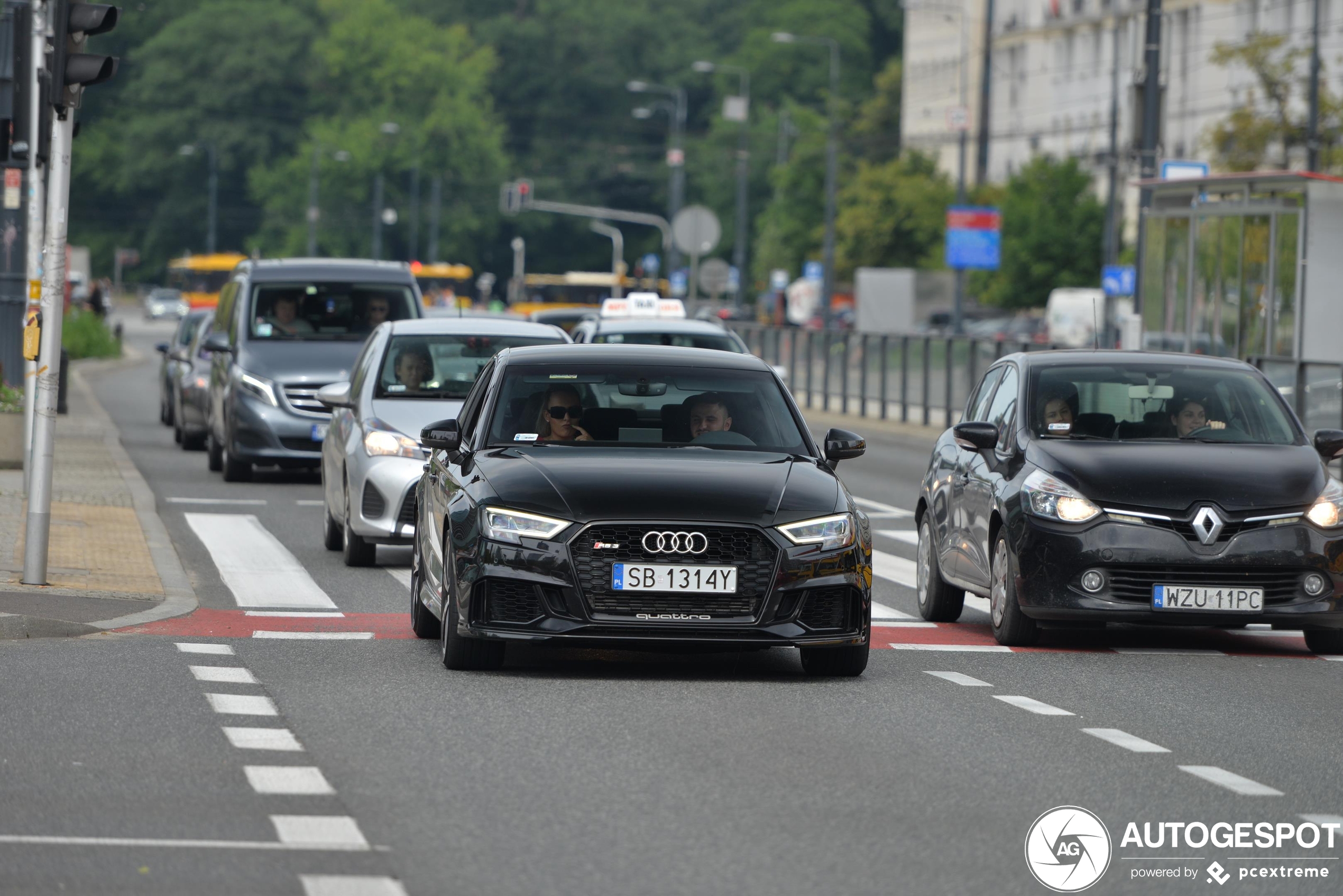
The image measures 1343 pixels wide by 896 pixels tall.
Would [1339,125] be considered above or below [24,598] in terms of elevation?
above

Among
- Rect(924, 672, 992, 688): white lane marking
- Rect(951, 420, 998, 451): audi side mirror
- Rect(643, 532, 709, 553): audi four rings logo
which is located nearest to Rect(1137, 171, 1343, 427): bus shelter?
Rect(951, 420, 998, 451): audi side mirror

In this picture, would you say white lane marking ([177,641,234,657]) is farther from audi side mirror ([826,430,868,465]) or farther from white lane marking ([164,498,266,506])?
white lane marking ([164,498,266,506])

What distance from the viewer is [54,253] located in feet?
42.7

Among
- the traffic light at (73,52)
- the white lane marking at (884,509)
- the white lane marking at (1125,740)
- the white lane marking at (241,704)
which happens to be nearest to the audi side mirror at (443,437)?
the white lane marking at (241,704)

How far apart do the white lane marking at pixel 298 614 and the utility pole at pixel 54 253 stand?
42.8 inches

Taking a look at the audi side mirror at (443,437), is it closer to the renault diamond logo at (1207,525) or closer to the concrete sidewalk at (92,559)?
the concrete sidewalk at (92,559)

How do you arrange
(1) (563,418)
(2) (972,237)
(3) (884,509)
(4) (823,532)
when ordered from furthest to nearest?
(2) (972,237)
(3) (884,509)
(1) (563,418)
(4) (823,532)

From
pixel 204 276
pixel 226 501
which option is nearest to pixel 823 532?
pixel 226 501

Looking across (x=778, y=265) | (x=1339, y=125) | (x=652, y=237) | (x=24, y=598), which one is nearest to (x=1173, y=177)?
(x=24, y=598)

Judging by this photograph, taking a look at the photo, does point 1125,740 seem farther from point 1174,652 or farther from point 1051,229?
point 1051,229

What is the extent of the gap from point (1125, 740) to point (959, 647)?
3.15 meters

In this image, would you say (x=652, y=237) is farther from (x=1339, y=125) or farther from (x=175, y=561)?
(x=175, y=561)

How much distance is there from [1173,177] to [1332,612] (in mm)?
17106

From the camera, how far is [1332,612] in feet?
40.3
